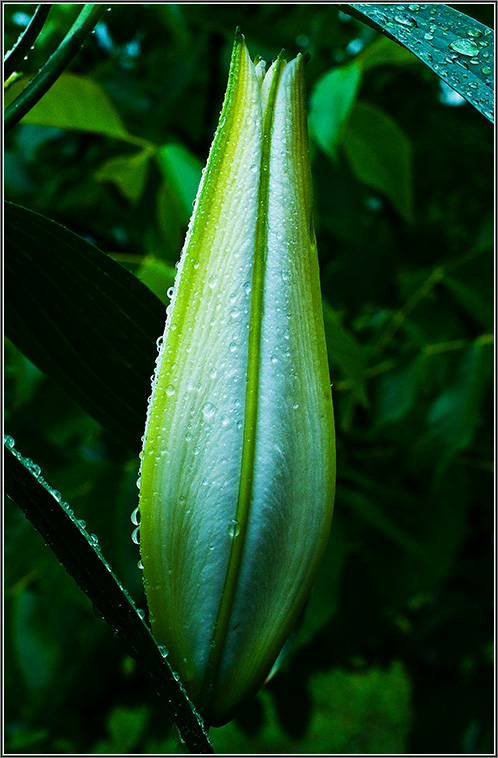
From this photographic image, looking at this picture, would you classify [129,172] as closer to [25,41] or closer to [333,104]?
[333,104]

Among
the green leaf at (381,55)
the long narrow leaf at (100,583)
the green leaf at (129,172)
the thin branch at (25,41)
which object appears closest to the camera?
the long narrow leaf at (100,583)

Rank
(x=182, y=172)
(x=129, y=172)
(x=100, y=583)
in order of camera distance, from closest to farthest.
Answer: (x=100, y=583), (x=182, y=172), (x=129, y=172)

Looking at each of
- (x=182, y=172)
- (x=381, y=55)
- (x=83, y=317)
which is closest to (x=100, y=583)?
(x=83, y=317)

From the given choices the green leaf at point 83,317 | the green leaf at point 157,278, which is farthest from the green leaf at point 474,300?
the green leaf at point 83,317

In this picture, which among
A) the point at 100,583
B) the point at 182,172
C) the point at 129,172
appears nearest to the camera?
the point at 100,583

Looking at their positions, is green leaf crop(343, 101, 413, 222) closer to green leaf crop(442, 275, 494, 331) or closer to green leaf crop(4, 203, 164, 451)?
green leaf crop(442, 275, 494, 331)

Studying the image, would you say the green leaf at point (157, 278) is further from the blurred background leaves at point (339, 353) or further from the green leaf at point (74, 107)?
the green leaf at point (74, 107)
